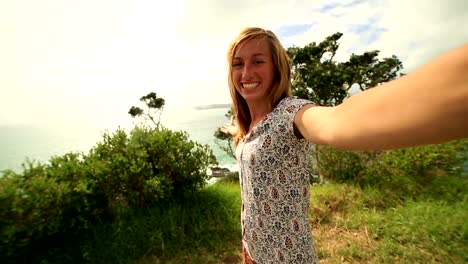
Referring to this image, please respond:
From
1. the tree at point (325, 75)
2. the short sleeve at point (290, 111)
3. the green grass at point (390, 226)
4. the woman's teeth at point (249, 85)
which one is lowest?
the green grass at point (390, 226)

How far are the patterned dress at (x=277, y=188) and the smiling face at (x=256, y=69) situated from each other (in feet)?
0.66

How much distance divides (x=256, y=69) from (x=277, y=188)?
0.64 m

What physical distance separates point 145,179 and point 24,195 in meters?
1.38

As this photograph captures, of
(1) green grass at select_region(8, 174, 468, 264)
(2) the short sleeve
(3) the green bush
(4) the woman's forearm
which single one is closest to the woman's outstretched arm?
(4) the woman's forearm

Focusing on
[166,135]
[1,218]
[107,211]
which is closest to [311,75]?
[166,135]

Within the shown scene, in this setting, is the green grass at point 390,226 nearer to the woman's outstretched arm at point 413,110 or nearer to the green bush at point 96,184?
the green bush at point 96,184

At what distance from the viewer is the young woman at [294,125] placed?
0.47m

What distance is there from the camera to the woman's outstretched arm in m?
0.43

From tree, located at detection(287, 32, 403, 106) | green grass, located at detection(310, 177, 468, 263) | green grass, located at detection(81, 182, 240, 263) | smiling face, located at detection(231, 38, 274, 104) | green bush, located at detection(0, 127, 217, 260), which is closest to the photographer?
smiling face, located at detection(231, 38, 274, 104)

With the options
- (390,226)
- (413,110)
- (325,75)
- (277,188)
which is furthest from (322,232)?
(325,75)

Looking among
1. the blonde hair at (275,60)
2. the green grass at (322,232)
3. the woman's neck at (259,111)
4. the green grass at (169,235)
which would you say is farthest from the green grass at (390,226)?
the blonde hair at (275,60)

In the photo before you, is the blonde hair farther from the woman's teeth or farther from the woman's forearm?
the woman's forearm

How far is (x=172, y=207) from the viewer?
3.96 meters

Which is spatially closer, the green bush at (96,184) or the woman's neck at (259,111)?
the woman's neck at (259,111)
